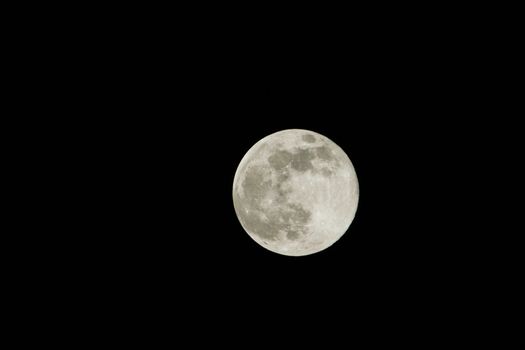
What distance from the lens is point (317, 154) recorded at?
5.40 metres

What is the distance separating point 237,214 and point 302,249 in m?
1.13

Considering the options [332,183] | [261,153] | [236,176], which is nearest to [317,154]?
[332,183]

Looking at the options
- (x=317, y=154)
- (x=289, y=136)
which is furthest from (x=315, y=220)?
(x=289, y=136)

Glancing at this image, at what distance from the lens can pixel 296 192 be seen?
5121 mm

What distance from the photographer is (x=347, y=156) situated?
5.91 m

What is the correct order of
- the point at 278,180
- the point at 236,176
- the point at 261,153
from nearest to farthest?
1. the point at 278,180
2. the point at 261,153
3. the point at 236,176

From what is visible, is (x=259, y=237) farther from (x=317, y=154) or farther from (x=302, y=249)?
(x=317, y=154)

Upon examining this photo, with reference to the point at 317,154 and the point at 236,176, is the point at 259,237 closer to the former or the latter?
the point at 236,176

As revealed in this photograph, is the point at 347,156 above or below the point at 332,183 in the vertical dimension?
above

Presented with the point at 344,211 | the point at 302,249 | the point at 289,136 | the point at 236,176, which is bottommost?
the point at 302,249

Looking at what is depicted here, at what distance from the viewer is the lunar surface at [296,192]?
5168 mm

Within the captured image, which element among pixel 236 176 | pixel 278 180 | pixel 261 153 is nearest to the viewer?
pixel 278 180

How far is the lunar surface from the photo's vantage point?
517cm

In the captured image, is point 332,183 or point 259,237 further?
point 259,237
